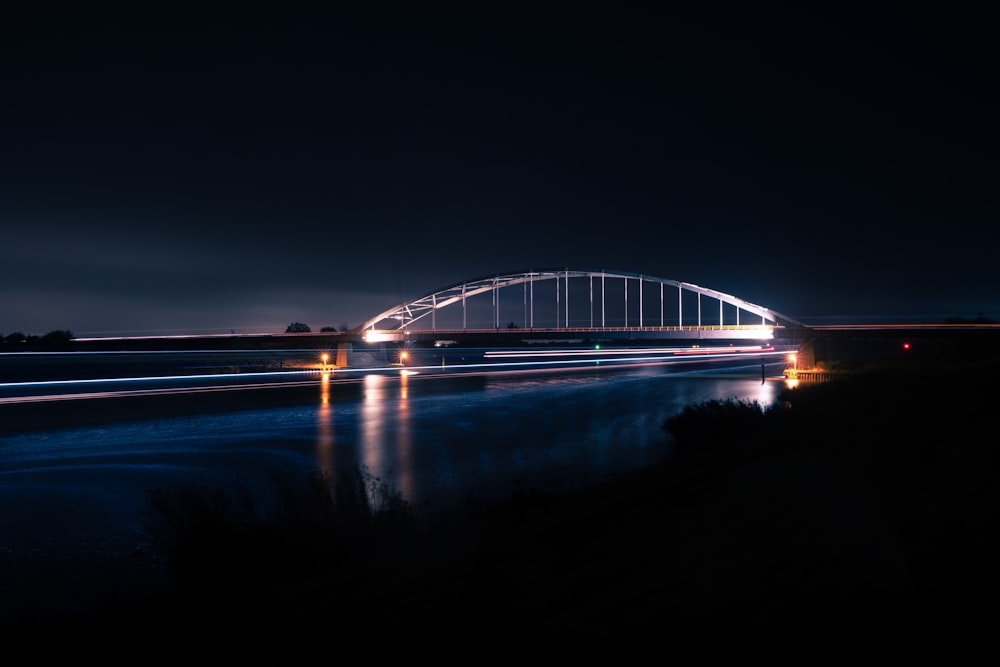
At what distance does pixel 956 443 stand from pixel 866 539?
13.4 feet

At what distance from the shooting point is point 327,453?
16.5 m

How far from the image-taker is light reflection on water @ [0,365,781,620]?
35.2 feet

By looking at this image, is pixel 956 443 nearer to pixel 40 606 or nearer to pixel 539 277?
pixel 40 606

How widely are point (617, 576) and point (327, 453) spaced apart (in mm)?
12541

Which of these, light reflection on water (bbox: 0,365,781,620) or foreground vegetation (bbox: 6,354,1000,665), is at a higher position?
foreground vegetation (bbox: 6,354,1000,665)

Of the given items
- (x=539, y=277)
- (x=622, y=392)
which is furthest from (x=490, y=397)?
(x=539, y=277)

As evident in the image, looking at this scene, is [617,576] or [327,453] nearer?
[617,576]

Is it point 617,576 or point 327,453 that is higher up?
point 617,576

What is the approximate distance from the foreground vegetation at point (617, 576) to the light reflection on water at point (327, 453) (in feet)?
9.02

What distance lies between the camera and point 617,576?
502 centimetres

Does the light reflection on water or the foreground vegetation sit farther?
the light reflection on water

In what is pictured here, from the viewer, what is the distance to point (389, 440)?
1852 centimetres

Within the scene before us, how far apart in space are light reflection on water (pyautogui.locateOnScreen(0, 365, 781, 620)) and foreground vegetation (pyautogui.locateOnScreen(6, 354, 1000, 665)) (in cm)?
275

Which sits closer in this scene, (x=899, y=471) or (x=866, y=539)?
(x=866, y=539)
